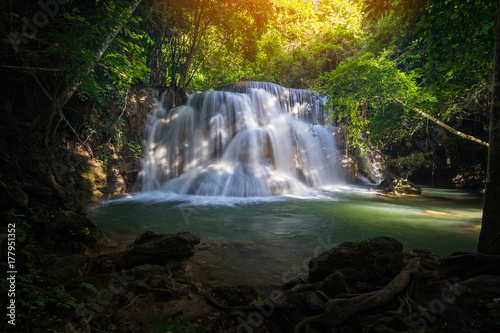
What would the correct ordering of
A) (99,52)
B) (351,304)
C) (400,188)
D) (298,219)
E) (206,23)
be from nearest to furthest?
(351,304) → (99,52) → (298,219) → (400,188) → (206,23)

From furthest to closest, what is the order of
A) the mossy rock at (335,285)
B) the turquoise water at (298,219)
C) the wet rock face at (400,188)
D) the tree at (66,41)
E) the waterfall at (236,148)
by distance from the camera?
the wet rock face at (400,188) → the waterfall at (236,148) → the turquoise water at (298,219) → the tree at (66,41) → the mossy rock at (335,285)

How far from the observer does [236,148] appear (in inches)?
580

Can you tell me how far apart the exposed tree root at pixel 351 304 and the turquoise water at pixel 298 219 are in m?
2.30

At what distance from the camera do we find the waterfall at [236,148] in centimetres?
1283

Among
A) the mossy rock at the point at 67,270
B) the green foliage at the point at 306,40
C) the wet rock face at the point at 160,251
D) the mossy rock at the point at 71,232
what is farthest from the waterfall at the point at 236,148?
the mossy rock at the point at 67,270

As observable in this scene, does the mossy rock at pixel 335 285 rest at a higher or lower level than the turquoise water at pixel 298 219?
higher

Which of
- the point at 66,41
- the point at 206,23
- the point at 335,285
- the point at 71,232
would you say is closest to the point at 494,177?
the point at 335,285

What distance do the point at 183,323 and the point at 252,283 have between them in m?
1.31

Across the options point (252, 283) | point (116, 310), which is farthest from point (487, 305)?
point (116, 310)

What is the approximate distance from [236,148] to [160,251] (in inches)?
437

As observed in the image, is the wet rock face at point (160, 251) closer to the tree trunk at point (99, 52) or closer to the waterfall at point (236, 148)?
the tree trunk at point (99, 52)

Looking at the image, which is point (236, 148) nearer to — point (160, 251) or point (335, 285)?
point (160, 251)

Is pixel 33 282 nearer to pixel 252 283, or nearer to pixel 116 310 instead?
pixel 116 310

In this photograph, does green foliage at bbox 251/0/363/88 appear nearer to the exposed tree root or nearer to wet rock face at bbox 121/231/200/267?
wet rock face at bbox 121/231/200/267
